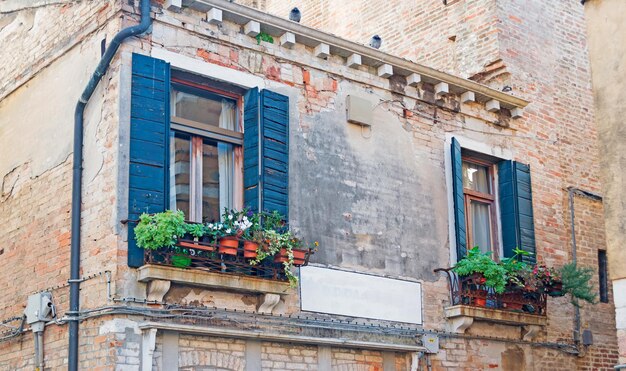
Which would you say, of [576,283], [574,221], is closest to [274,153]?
[576,283]

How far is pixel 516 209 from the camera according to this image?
1400cm

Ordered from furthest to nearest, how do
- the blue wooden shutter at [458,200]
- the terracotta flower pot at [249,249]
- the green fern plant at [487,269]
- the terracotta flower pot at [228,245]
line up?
the blue wooden shutter at [458,200] → the green fern plant at [487,269] → the terracotta flower pot at [249,249] → the terracotta flower pot at [228,245]

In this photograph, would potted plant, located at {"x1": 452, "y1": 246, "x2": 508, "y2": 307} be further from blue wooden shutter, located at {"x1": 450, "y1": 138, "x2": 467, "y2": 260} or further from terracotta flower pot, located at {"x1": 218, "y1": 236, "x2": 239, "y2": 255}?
terracotta flower pot, located at {"x1": 218, "y1": 236, "x2": 239, "y2": 255}

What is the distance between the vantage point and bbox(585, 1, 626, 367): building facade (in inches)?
408

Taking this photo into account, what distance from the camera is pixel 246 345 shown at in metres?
10.9

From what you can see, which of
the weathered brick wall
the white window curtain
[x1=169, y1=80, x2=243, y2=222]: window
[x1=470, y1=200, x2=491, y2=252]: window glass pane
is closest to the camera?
[x1=169, y1=80, x2=243, y2=222]: window

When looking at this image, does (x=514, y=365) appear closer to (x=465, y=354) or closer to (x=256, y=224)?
(x=465, y=354)

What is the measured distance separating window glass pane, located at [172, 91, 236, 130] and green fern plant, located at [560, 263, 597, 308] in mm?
5184

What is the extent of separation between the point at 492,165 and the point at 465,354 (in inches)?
115

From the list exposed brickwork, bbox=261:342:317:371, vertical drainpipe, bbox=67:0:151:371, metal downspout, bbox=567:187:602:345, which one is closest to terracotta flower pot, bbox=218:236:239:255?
exposed brickwork, bbox=261:342:317:371

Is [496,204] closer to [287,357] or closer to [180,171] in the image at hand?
[287,357]

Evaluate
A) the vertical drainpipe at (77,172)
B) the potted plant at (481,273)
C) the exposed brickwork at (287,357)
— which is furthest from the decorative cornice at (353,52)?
the exposed brickwork at (287,357)

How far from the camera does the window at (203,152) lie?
1121 centimetres

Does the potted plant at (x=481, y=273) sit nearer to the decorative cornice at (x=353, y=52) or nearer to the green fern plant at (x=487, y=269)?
the green fern plant at (x=487, y=269)
